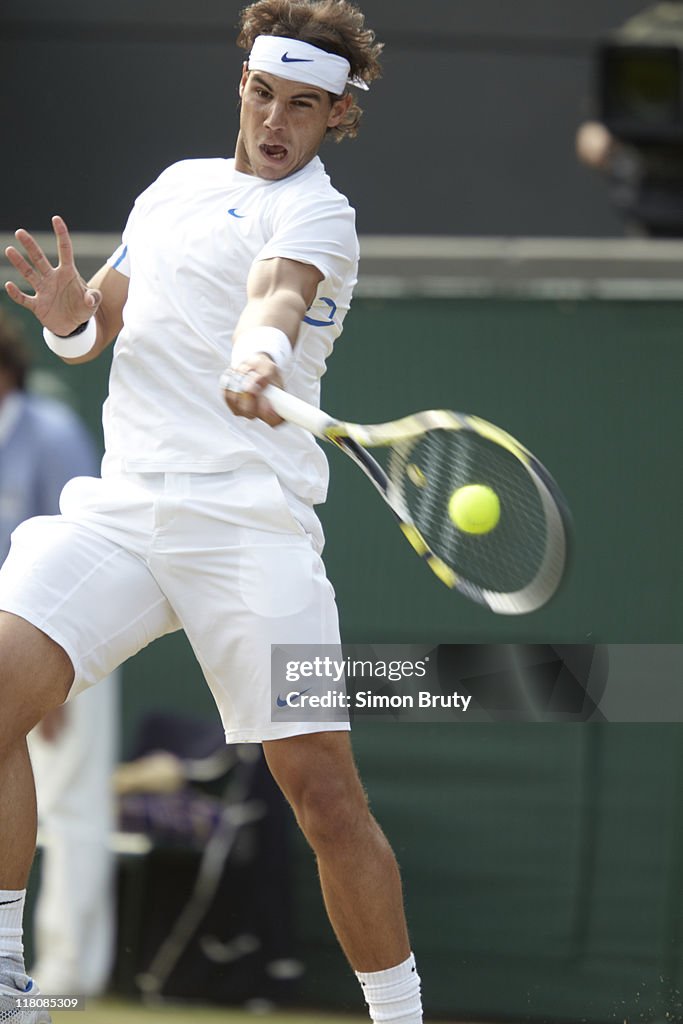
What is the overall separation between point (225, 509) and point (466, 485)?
0.37m

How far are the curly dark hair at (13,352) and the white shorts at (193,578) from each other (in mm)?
1202

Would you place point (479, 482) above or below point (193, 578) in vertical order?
above

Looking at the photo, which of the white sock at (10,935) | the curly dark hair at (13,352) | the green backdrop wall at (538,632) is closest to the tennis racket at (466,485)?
the white sock at (10,935)

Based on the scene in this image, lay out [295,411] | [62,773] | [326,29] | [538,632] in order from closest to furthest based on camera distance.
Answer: [295,411] < [326,29] < [538,632] < [62,773]

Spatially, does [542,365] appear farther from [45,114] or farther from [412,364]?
[45,114]

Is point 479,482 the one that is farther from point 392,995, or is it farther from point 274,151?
point 392,995

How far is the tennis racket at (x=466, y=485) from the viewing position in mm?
2367

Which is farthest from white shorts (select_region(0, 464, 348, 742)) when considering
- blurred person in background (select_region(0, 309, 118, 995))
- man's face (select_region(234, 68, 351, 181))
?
blurred person in background (select_region(0, 309, 118, 995))

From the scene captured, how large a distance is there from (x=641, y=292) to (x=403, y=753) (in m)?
1.09

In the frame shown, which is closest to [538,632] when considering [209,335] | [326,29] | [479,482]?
[479,482]

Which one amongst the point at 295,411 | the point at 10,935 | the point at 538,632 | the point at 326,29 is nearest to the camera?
the point at 295,411

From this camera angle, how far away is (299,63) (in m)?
2.59

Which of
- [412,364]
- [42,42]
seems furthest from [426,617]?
[42,42]

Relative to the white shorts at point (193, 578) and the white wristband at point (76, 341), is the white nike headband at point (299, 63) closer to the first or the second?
the white wristband at point (76, 341)
